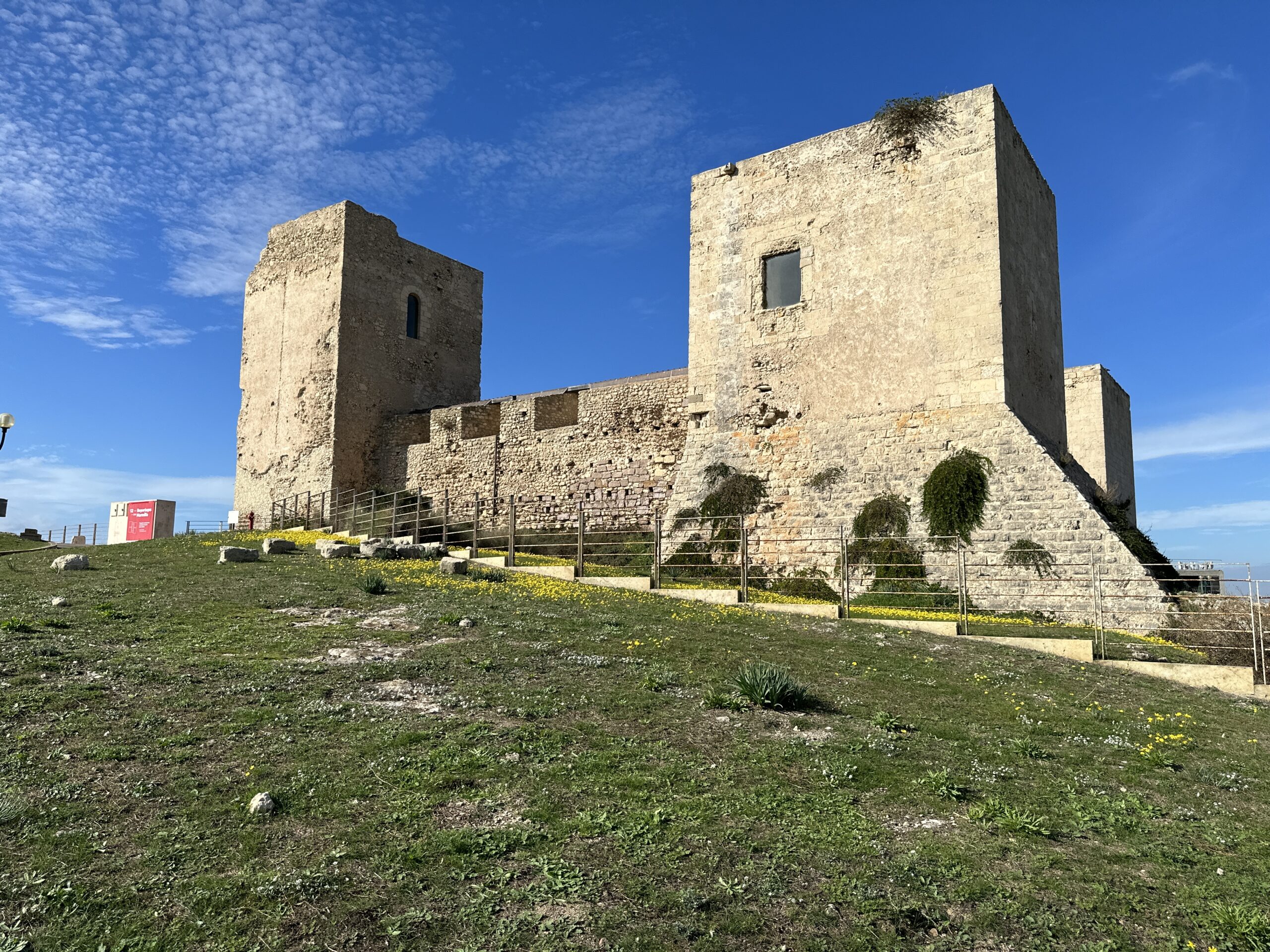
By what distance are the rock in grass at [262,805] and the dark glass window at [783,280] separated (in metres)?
16.5

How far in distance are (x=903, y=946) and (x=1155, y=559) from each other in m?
14.7

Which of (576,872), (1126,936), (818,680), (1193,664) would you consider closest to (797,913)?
(576,872)

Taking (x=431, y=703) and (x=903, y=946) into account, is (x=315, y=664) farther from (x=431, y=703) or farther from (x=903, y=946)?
(x=903, y=946)

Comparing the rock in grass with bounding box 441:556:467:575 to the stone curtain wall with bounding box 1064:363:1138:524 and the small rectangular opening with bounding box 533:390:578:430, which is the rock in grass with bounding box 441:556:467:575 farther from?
the stone curtain wall with bounding box 1064:363:1138:524

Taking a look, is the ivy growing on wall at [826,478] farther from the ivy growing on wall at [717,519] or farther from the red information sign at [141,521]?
the red information sign at [141,521]

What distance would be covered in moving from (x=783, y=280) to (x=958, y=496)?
22.5 ft

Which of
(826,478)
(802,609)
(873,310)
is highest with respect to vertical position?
(873,310)

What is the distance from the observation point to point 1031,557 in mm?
14812

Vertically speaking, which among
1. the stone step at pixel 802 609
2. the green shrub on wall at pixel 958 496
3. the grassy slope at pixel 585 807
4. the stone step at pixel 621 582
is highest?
the green shrub on wall at pixel 958 496

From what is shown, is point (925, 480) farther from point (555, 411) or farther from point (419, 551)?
point (555, 411)

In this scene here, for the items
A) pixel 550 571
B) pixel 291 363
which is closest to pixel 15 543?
pixel 291 363

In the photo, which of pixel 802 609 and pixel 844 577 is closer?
pixel 802 609

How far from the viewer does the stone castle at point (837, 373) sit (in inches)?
647

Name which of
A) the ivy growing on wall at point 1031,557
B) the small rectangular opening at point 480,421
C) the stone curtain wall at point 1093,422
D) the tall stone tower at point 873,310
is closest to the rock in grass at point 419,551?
the tall stone tower at point 873,310
